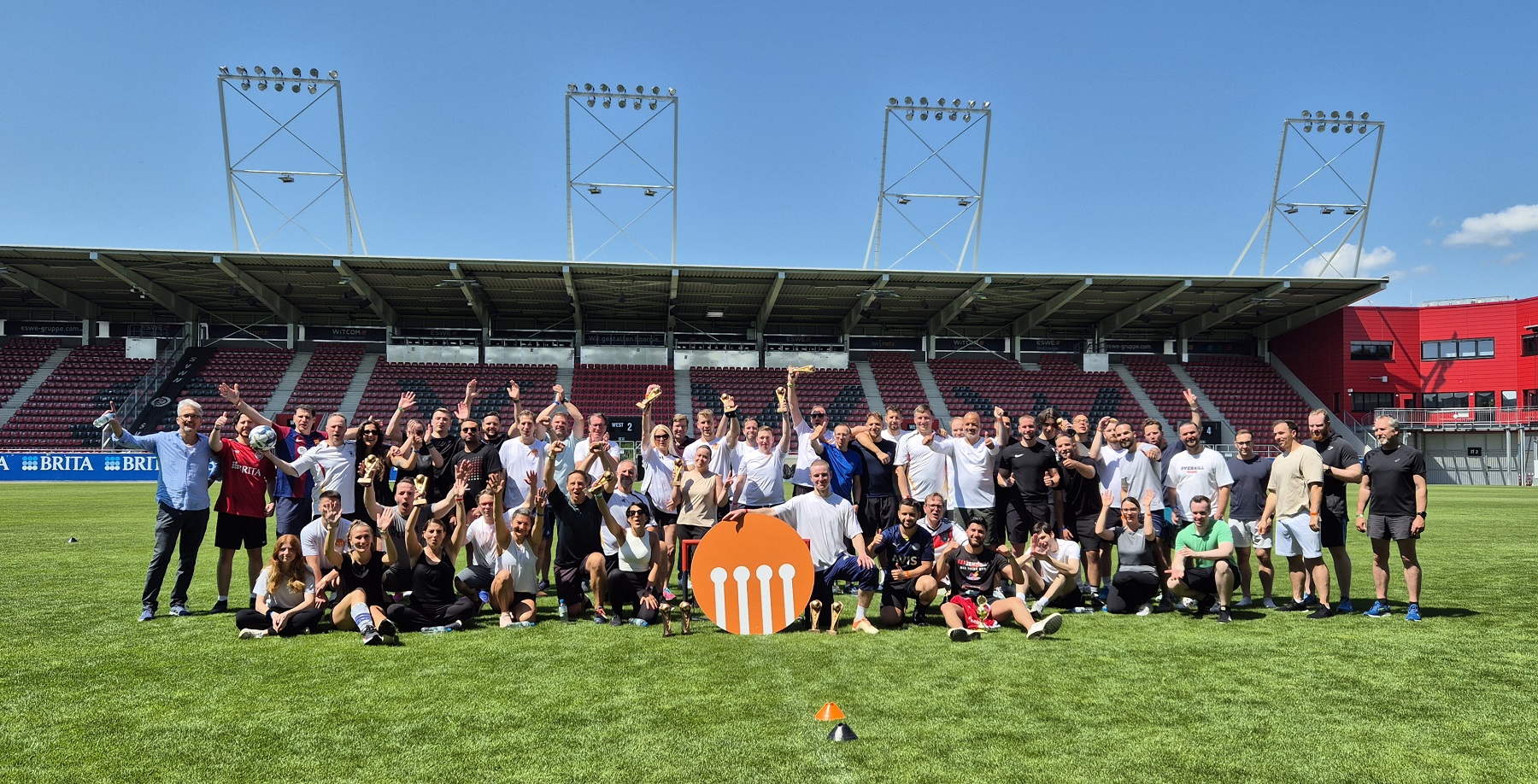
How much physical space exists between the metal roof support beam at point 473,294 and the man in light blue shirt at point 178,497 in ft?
78.6

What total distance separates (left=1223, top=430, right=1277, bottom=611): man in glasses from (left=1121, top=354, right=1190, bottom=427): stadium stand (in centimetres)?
3022

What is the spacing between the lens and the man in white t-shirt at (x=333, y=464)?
801 centimetres

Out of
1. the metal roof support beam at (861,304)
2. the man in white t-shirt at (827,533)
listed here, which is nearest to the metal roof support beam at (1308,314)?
the metal roof support beam at (861,304)

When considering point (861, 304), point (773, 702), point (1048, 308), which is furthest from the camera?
point (861, 304)

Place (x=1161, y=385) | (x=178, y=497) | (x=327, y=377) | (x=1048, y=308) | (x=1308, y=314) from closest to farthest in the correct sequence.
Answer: (x=178, y=497) → (x=1048, y=308) → (x=327, y=377) → (x=1308, y=314) → (x=1161, y=385)

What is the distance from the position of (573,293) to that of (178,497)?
2666 cm

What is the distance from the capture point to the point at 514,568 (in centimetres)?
741

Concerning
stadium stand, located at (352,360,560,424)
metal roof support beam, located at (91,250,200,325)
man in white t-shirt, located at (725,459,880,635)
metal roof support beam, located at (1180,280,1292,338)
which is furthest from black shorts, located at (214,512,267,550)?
metal roof support beam, located at (1180,280,1292,338)

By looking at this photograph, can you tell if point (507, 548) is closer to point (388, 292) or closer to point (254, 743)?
point (254, 743)

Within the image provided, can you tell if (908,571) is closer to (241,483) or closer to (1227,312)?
(241,483)

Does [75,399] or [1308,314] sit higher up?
[1308,314]

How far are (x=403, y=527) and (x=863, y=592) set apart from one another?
12.9 ft

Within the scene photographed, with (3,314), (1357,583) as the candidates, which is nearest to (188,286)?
(3,314)

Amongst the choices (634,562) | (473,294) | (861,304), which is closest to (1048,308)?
(861,304)
